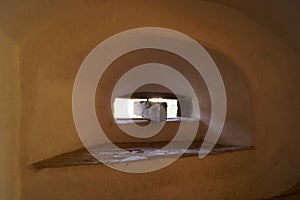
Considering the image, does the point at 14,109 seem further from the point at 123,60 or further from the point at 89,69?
the point at 123,60

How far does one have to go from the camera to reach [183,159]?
179cm

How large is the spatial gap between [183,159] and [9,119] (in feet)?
3.44

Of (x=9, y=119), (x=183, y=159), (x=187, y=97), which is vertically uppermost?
(x=187, y=97)

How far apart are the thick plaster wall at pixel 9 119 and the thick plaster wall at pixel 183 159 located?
70mm

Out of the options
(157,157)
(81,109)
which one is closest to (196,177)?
(157,157)

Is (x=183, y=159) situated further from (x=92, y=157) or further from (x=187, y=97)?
(x=187, y=97)

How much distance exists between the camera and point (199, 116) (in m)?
2.77

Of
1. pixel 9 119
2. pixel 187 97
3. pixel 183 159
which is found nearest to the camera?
pixel 9 119

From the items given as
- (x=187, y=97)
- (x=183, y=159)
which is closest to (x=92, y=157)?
(x=183, y=159)

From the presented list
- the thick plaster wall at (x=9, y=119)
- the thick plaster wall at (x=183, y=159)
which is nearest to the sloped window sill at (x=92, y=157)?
the thick plaster wall at (x=183, y=159)

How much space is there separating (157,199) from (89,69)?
1038mm

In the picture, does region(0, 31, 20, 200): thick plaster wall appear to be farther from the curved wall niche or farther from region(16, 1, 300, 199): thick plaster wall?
the curved wall niche

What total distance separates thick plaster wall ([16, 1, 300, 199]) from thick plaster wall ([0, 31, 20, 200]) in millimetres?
70

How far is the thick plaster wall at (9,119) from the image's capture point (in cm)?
119
